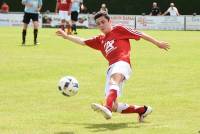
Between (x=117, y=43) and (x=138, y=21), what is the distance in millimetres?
33963

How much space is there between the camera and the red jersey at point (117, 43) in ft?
28.9

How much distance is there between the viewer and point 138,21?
42656mm

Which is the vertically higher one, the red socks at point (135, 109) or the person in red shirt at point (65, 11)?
the person in red shirt at point (65, 11)

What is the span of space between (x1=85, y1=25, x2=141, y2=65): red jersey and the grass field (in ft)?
3.08

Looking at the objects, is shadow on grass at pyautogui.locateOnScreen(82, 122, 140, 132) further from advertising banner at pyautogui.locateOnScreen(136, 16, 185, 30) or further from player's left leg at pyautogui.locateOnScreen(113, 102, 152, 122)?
advertising banner at pyautogui.locateOnScreen(136, 16, 185, 30)

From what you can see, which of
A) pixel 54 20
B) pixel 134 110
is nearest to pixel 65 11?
pixel 54 20

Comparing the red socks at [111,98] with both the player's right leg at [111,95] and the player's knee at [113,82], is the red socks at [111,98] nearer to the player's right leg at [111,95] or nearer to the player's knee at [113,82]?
the player's right leg at [111,95]

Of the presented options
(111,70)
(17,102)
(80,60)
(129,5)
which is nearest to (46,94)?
(17,102)

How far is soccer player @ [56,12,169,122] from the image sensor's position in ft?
27.8

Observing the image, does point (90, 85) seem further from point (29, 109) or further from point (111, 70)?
point (111, 70)

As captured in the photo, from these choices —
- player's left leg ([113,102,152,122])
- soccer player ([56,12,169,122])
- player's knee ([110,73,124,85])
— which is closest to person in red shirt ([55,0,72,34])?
soccer player ([56,12,169,122])

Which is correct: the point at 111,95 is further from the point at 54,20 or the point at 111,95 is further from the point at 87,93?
the point at 54,20

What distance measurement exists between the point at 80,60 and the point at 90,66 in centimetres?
161

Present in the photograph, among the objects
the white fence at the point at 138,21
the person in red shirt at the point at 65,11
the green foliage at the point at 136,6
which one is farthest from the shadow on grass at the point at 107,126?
the green foliage at the point at 136,6
